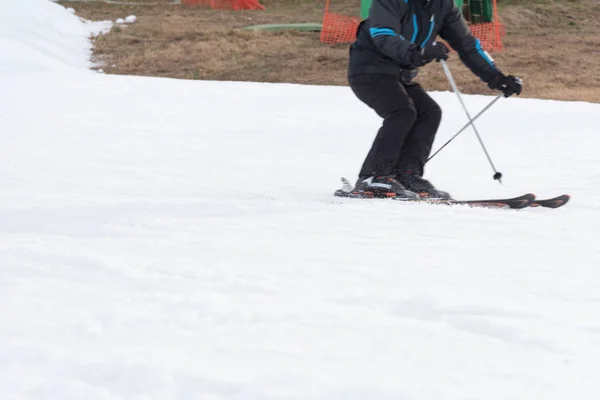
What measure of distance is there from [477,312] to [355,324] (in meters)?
0.43

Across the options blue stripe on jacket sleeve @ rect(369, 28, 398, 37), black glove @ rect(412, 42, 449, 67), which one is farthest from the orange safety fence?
black glove @ rect(412, 42, 449, 67)

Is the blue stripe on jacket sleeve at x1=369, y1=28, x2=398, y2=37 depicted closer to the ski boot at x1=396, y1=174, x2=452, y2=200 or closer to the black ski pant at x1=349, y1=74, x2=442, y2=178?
the black ski pant at x1=349, y1=74, x2=442, y2=178

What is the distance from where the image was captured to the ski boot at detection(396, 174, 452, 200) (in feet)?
17.4

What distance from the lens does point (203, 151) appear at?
705cm

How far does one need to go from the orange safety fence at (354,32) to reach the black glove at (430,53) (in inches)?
438

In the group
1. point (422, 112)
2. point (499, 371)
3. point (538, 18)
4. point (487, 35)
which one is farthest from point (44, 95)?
point (538, 18)

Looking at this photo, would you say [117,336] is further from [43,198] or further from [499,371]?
[43,198]

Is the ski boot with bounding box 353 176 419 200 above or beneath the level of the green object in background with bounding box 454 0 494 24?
above

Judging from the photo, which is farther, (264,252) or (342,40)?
(342,40)

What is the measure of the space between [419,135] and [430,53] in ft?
2.08

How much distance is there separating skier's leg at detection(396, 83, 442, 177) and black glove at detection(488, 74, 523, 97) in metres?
0.36

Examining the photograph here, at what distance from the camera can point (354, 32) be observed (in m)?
17.3

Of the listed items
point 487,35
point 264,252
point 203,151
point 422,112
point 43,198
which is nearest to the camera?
point 264,252

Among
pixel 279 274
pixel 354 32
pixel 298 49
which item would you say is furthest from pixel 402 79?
pixel 354 32
